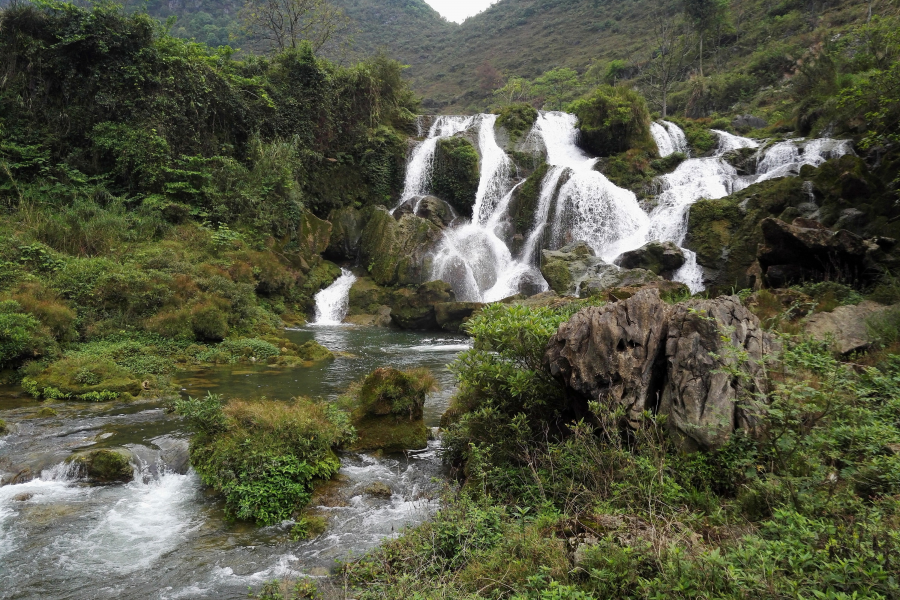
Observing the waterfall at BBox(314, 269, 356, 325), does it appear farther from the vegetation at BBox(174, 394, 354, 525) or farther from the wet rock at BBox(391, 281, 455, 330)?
the vegetation at BBox(174, 394, 354, 525)

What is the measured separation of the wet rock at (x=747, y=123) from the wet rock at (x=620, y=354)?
3048 cm

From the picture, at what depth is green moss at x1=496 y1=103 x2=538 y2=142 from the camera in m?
28.1

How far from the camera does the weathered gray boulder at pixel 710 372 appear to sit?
4051 mm

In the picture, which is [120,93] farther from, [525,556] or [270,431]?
[525,556]

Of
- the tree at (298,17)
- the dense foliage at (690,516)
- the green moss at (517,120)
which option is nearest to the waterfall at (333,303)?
the green moss at (517,120)

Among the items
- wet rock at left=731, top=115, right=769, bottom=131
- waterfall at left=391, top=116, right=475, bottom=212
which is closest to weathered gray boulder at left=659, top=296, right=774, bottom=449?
waterfall at left=391, top=116, right=475, bottom=212

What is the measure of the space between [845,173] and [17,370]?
20.0 meters

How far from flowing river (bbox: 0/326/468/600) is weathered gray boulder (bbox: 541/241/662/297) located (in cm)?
940

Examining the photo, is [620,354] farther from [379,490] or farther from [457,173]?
[457,173]

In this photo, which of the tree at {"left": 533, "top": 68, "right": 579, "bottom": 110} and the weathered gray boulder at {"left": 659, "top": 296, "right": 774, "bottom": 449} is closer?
the weathered gray boulder at {"left": 659, "top": 296, "right": 774, "bottom": 449}

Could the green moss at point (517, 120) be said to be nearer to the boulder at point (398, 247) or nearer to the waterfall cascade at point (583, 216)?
the waterfall cascade at point (583, 216)

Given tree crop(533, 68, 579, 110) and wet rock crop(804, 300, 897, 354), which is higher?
tree crop(533, 68, 579, 110)

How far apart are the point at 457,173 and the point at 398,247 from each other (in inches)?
247

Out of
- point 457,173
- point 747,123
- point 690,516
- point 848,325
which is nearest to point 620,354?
point 690,516
